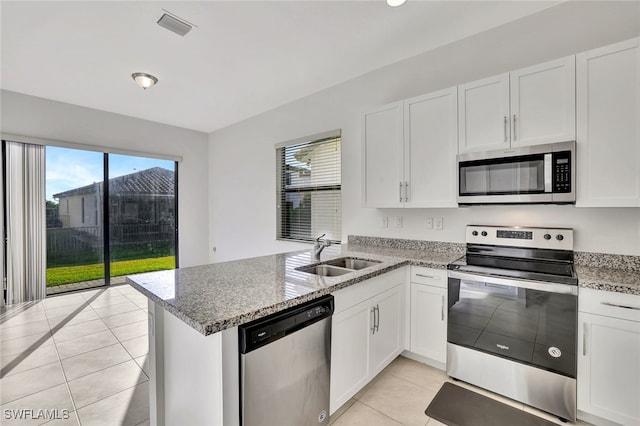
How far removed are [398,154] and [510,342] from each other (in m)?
1.71

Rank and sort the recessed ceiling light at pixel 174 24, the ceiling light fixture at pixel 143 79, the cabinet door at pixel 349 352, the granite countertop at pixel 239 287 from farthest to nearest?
1. the ceiling light fixture at pixel 143 79
2. the recessed ceiling light at pixel 174 24
3. the cabinet door at pixel 349 352
4. the granite countertop at pixel 239 287

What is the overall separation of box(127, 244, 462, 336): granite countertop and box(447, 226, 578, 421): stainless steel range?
31 cm

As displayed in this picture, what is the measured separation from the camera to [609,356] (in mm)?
1621

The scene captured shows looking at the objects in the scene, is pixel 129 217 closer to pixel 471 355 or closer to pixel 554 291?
pixel 471 355

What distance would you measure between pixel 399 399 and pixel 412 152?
1.98m

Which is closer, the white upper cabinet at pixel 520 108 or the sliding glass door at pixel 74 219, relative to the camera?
the white upper cabinet at pixel 520 108

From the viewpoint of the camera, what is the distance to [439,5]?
222 cm

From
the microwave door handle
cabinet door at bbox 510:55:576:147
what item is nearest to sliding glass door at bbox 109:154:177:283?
cabinet door at bbox 510:55:576:147

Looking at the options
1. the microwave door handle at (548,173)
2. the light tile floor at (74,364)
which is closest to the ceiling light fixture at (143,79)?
the light tile floor at (74,364)

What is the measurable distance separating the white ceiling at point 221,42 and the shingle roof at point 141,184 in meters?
1.39

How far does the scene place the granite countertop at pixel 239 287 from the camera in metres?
1.18

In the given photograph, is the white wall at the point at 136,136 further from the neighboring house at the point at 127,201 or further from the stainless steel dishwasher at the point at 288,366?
the stainless steel dishwasher at the point at 288,366

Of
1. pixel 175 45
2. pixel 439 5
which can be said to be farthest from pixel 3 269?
pixel 439 5

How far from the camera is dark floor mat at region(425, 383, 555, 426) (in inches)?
70.0
